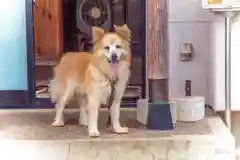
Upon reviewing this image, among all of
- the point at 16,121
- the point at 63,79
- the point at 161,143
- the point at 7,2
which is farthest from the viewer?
the point at 7,2

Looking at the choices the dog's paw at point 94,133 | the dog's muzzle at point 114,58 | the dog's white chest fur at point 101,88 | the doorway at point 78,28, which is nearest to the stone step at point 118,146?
the dog's paw at point 94,133

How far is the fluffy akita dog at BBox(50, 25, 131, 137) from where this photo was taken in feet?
10.0

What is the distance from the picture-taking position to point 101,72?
3.09 meters

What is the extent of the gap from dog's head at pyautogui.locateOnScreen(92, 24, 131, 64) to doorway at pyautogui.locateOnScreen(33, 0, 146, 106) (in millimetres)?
880

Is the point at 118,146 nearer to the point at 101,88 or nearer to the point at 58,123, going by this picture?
the point at 101,88

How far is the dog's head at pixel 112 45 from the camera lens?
302cm

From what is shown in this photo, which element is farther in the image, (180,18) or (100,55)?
(180,18)

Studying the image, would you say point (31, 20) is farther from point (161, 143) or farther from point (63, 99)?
point (161, 143)

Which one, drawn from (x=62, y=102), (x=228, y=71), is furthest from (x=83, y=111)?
(x=228, y=71)

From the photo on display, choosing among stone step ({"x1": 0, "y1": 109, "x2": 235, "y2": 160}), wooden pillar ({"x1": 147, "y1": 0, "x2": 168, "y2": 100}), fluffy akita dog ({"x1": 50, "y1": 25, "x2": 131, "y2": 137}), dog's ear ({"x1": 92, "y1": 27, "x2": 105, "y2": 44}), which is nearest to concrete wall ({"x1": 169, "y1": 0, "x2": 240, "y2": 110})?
wooden pillar ({"x1": 147, "y1": 0, "x2": 168, "y2": 100})

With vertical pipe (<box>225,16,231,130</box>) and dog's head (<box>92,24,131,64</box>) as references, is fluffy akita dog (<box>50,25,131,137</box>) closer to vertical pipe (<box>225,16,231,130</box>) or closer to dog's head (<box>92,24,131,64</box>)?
dog's head (<box>92,24,131,64</box>)

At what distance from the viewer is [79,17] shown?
4.02 metres

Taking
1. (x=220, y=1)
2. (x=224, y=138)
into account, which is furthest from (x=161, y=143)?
(x=220, y=1)

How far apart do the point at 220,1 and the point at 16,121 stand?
1516 millimetres
